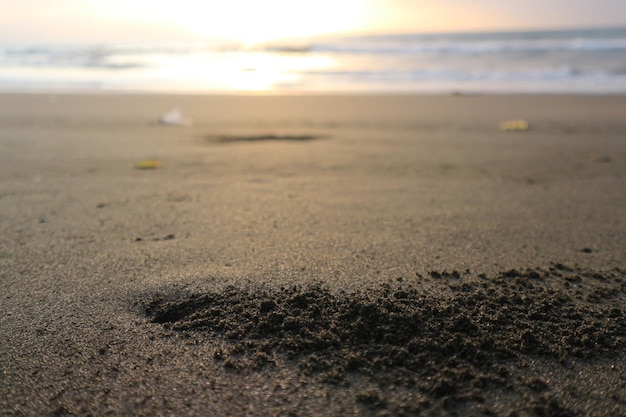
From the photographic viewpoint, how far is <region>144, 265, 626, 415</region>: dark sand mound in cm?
133

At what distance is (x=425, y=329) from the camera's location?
153cm

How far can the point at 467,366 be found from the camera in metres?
1.37

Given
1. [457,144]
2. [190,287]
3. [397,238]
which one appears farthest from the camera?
[457,144]

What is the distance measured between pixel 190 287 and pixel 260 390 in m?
0.64

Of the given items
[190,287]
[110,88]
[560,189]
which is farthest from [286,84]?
[190,287]

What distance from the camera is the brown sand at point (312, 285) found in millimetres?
1303

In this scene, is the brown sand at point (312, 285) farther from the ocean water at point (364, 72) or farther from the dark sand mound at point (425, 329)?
the ocean water at point (364, 72)

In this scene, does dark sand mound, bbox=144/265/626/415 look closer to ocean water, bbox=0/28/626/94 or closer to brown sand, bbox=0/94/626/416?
brown sand, bbox=0/94/626/416

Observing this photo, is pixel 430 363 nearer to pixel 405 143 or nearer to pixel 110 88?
pixel 405 143

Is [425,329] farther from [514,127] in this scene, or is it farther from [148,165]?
[514,127]

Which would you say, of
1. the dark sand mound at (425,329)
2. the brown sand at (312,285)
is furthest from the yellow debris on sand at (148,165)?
the dark sand mound at (425,329)

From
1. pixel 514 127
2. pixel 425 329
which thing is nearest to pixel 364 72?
pixel 514 127

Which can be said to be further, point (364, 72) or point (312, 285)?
point (364, 72)

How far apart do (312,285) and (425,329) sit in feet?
1.55
